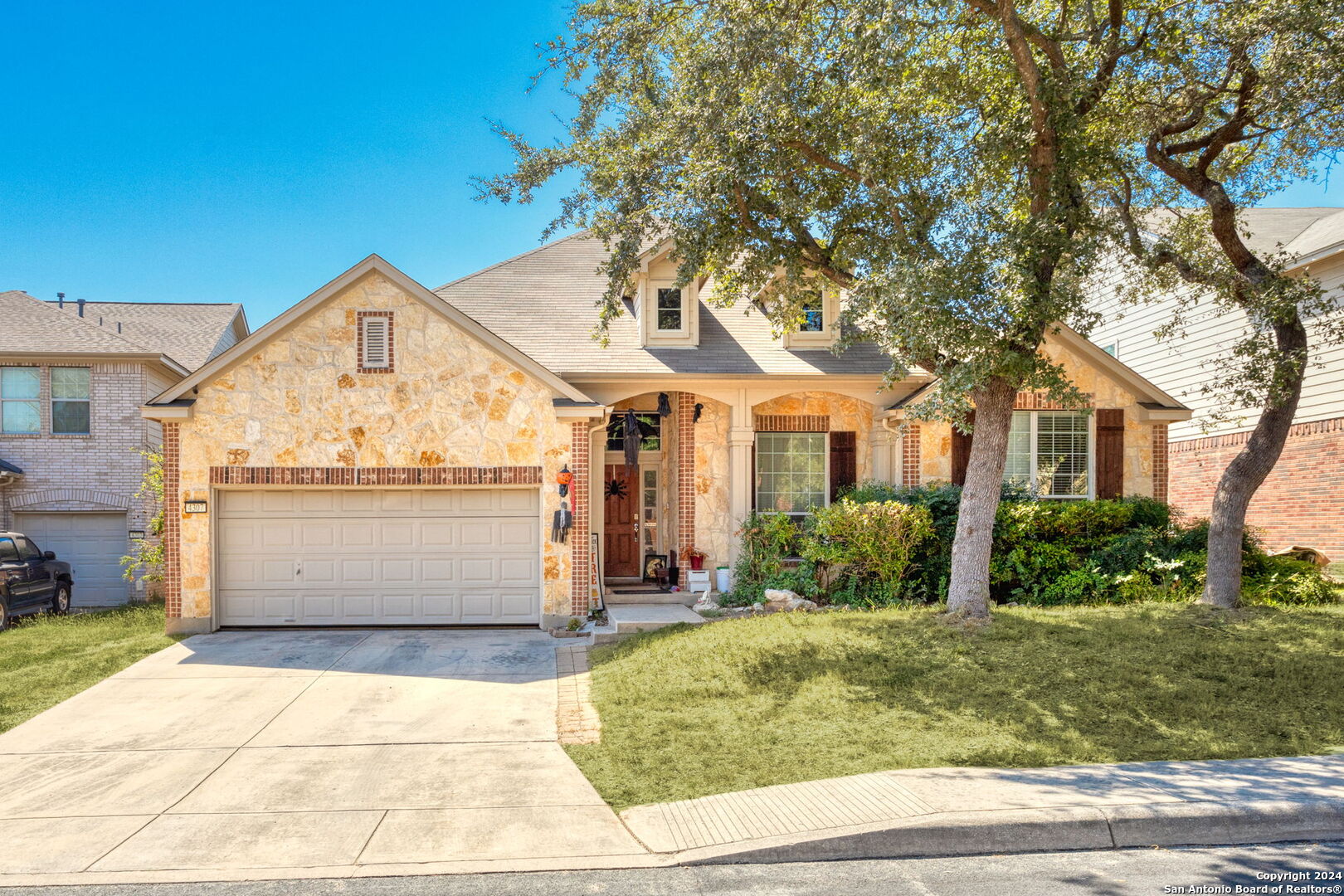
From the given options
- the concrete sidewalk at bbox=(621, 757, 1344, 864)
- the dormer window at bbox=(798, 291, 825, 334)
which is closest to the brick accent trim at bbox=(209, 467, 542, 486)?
the dormer window at bbox=(798, 291, 825, 334)

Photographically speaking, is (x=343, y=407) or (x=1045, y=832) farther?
(x=343, y=407)

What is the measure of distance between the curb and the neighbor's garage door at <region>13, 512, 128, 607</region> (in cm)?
1626

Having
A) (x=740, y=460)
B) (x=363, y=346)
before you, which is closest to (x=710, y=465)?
(x=740, y=460)

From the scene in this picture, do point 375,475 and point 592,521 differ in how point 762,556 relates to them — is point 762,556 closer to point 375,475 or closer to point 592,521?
point 592,521

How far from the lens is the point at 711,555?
567 inches

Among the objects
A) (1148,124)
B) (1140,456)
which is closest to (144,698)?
(1148,124)

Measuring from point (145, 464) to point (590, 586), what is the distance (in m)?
10.0

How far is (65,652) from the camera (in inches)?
431

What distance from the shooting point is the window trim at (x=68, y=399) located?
→ 1642 cm

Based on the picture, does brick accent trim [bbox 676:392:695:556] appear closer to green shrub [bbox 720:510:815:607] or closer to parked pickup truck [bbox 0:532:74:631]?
green shrub [bbox 720:510:815:607]

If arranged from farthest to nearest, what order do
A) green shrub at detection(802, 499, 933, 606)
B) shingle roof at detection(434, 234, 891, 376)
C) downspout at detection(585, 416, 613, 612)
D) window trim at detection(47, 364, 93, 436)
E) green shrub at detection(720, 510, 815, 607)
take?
window trim at detection(47, 364, 93, 436) < shingle roof at detection(434, 234, 891, 376) < green shrub at detection(720, 510, 815, 607) < downspout at detection(585, 416, 613, 612) < green shrub at detection(802, 499, 933, 606)

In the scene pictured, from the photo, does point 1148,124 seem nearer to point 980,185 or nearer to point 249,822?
point 980,185

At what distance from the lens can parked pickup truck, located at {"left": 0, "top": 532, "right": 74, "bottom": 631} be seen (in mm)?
13125

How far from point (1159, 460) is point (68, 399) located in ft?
68.3
